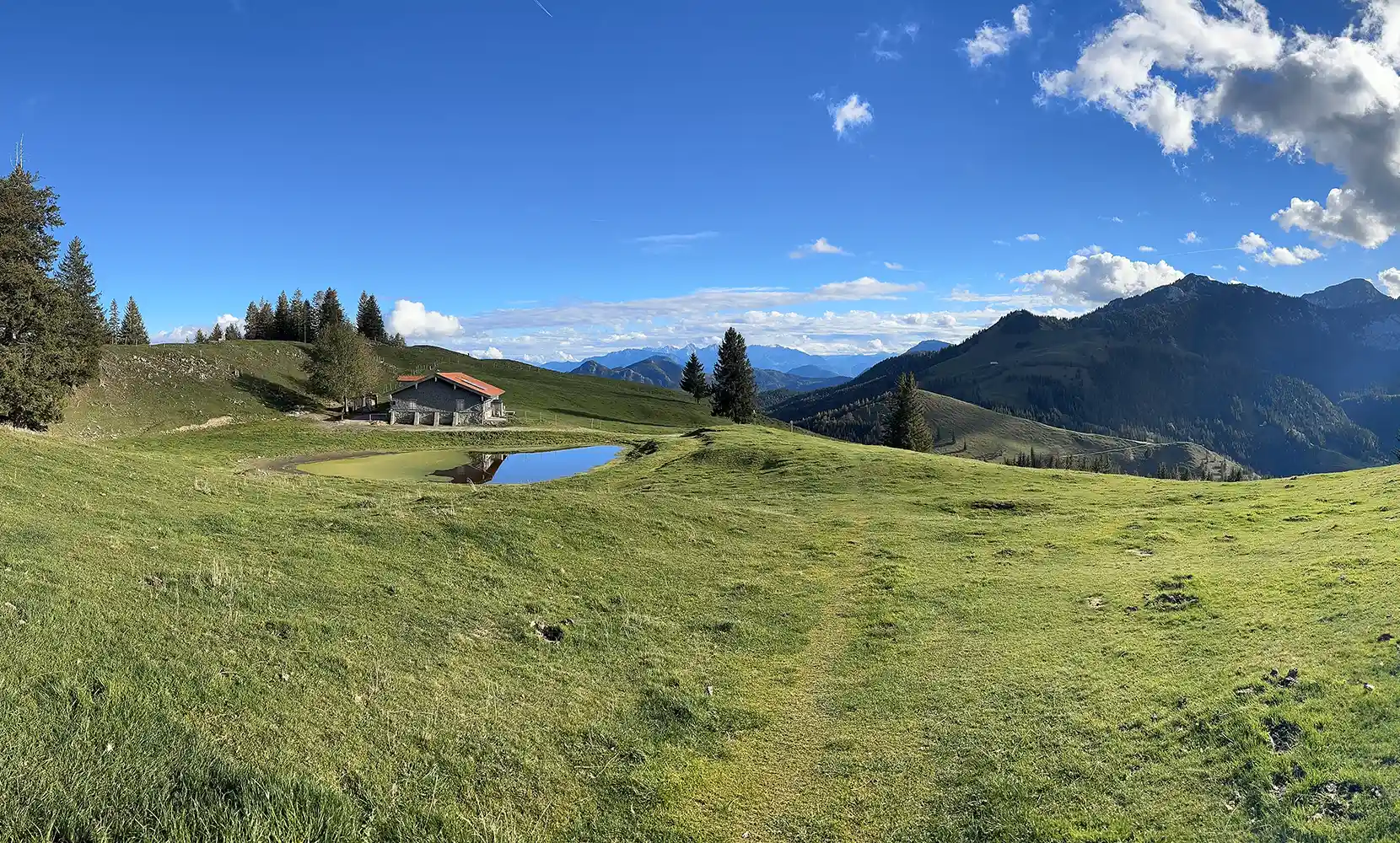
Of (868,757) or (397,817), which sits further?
(868,757)

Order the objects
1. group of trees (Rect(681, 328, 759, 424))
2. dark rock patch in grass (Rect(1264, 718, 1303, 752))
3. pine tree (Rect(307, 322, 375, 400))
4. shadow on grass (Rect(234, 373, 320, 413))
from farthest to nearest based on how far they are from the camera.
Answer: group of trees (Rect(681, 328, 759, 424)), shadow on grass (Rect(234, 373, 320, 413)), pine tree (Rect(307, 322, 375, 400)), dark rock patch in grass (Rect(1264, 718, 1303, 752))

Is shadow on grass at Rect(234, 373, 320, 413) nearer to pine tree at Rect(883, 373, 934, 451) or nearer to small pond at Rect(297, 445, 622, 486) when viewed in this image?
small pond at Rect(297, 445, 622, 486)

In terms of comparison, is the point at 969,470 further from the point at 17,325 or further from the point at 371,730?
the point at 17,325

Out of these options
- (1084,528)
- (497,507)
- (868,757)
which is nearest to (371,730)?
(868,757)

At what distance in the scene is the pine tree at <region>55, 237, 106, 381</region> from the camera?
242 ft

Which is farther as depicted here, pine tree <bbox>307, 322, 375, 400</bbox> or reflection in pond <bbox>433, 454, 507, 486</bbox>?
pine tree <bbox>307, 322, 375, 400</bbox>

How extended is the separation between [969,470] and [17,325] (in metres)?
83.7

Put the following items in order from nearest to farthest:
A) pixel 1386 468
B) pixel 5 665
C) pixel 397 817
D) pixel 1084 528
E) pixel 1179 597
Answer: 1. pixel 397 817
2. pixel 5 665
3. pixel 1179 597
4. pixel 1084 528
5. pixel 1386 468

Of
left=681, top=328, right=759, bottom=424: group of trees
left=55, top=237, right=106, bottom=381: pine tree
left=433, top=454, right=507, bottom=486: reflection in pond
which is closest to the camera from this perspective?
left=433, top=454, right=507, bottom=486: reflection in pond

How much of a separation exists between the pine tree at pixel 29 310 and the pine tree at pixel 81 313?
3.10 meters

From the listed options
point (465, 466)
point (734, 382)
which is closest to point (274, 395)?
point (465, 466)

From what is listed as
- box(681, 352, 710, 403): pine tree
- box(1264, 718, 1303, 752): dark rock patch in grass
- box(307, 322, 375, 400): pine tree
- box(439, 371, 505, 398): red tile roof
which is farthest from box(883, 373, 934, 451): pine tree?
box(1264, 718, 1303, 752): dark rock patch in grass

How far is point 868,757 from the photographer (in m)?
12.0

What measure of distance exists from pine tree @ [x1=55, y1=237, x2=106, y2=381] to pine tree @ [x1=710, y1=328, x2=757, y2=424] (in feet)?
287
